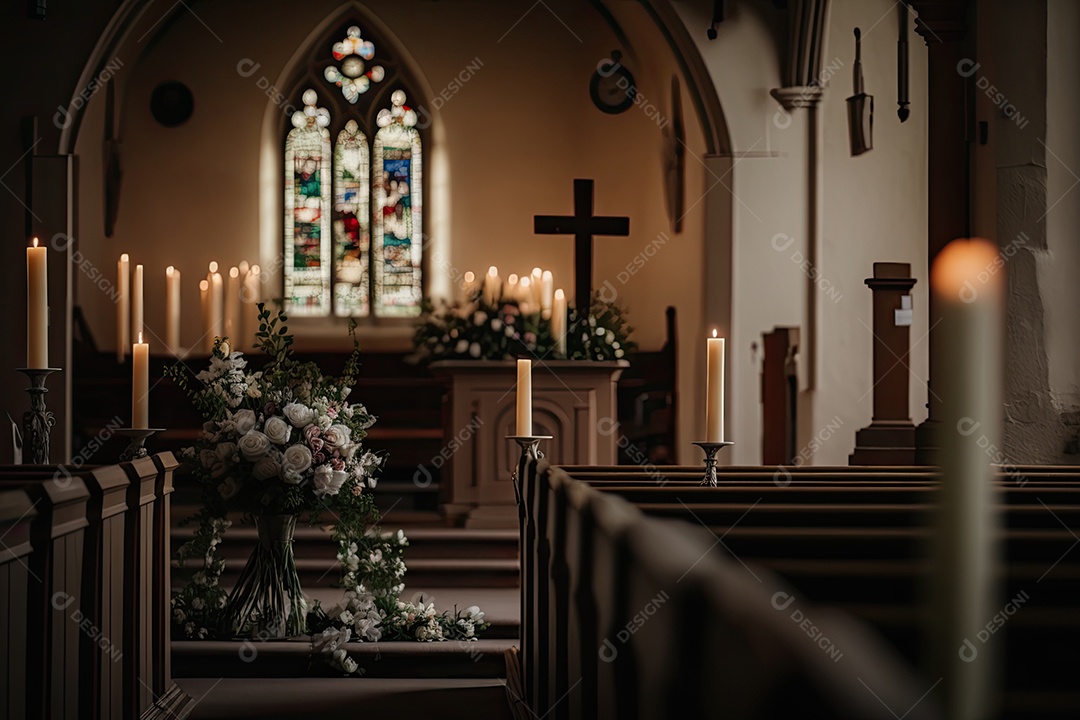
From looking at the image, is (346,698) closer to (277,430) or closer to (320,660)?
(320,660)

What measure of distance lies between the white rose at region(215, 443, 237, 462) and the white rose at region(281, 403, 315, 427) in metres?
0.20

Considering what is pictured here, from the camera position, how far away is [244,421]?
390 cm

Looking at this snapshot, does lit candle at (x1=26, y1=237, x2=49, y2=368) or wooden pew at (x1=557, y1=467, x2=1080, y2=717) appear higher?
lit candle at (x1=26, y1=237, x2=49, y2=368)

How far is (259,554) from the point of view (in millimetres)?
4094

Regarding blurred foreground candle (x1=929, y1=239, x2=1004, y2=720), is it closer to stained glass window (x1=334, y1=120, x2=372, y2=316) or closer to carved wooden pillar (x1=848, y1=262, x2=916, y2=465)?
carved wooden pillar (x1=848, y1=262, x2=916, y2=465)

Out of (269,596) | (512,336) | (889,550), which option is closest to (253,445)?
(269,596)

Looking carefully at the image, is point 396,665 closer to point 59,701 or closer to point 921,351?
point 59,701

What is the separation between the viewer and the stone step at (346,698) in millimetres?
3619

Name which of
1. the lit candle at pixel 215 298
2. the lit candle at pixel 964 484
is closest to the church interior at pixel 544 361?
the lit candle at pixel 964 484

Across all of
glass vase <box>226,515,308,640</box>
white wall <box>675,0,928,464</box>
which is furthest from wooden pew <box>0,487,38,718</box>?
white wall <box>675,0,928,464</box>

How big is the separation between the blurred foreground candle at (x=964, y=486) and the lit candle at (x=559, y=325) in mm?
5870

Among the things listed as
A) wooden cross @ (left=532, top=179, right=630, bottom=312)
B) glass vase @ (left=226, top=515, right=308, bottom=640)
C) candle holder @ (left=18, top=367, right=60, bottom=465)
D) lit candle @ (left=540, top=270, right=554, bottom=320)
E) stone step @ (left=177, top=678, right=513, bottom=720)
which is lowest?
stone step @ (left=177, top=678, right=513, bottom=720)

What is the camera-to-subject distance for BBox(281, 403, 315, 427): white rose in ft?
12.9

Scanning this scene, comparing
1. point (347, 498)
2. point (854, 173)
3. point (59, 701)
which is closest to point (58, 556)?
point (59, 701)
